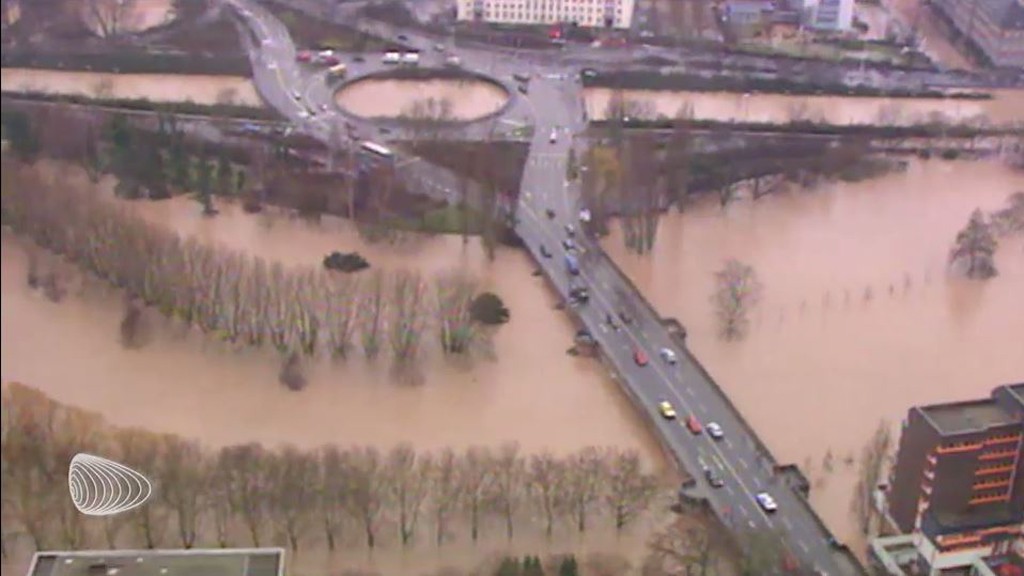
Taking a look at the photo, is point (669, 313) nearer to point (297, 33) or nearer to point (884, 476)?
point (884, 476)

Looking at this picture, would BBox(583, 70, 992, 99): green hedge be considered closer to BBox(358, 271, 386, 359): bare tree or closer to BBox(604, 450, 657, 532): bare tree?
BBox(358, 271, 386, 359): bare tree

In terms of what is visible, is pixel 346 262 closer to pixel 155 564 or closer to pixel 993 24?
pixel 993 24

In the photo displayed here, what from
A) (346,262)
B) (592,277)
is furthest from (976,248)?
(346,262)

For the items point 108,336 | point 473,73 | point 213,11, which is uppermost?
point 213,11

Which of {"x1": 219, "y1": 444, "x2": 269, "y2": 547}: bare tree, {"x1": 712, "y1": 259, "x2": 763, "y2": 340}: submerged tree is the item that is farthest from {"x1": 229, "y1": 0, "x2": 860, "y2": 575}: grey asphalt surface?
{"x1": 219, "y1": 444, "x2": 269, "y2": 547}: bare tree

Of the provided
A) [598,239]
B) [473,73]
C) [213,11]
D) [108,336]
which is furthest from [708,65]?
[108,336]
